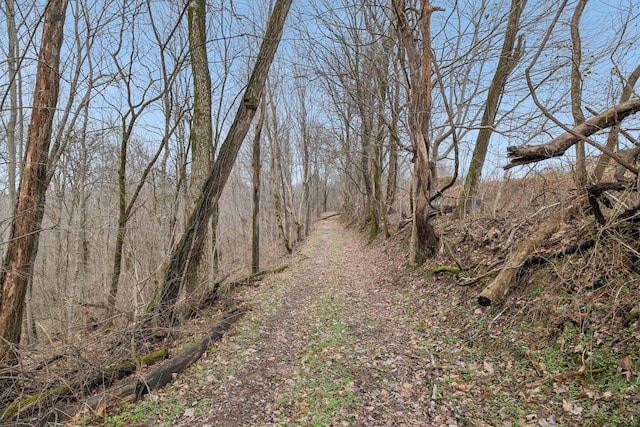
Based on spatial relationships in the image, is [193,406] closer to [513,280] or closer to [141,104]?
[513,280]

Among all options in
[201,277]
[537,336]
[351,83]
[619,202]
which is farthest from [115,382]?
[351,83]

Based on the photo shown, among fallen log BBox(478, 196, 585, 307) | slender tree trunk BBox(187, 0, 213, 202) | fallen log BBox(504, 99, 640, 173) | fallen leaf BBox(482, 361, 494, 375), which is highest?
slender tree trunk BBox(187, 0, 213, 202)

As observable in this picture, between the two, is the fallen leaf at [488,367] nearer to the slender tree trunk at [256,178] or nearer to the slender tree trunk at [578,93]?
the slender tree trunk at [578,93]

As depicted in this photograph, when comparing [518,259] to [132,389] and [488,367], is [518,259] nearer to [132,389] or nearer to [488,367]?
[488,367]

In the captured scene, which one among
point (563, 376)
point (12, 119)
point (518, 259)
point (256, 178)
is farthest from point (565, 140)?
point (12, 119)

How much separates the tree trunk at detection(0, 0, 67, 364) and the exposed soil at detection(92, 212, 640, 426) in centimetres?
218

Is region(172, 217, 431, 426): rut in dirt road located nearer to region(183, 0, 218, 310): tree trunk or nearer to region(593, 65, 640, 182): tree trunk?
region(183, 0, 218, 310): tree trunk

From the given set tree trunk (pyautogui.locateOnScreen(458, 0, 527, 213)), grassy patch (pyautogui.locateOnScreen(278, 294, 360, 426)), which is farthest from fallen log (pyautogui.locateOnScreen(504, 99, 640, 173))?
tree trunk (pyautogui.locateOnScreen(458, 0, 527, 213))

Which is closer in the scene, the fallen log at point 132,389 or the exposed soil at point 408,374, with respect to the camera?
the exposed soil at point 408,374

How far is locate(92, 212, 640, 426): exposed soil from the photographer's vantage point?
255cm

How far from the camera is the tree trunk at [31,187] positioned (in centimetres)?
379

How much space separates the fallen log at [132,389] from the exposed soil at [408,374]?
0.13 m

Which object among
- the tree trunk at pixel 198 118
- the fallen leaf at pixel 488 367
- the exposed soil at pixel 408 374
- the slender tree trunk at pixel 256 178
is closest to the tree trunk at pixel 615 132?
the exposed soil at pixel 408 374

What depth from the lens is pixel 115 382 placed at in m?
3.59
